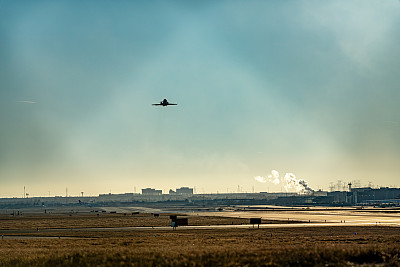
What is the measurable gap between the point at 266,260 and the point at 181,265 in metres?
7.57

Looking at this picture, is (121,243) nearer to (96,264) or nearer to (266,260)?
(96,264)

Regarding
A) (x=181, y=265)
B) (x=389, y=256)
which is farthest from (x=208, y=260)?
(x=389, y=256)

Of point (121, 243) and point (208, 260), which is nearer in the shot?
point (208, 260)

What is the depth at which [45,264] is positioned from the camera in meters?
45.2

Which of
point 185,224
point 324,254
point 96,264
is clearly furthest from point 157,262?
point 185,224

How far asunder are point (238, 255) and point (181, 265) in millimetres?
5930

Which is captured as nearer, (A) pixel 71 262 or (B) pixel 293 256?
(B) pixel 293 256

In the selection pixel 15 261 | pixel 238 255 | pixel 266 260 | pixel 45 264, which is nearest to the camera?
pixel 266 260

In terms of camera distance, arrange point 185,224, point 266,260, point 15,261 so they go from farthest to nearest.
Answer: point 185,224 → point 15,261 → point 266,260

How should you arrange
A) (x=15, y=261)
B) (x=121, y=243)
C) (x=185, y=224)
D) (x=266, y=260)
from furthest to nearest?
(x=185, y=224) → (x=121, y=243) → (x=15, y=261) → (x=266, y=260)

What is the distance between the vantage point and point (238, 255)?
1663 inches

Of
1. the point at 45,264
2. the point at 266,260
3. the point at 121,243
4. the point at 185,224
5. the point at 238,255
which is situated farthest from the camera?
the point at 185,224

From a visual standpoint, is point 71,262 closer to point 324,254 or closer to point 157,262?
point 157,262

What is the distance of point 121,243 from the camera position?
2702 inches
